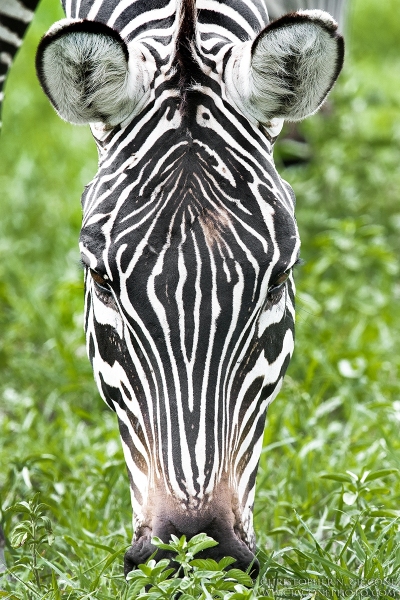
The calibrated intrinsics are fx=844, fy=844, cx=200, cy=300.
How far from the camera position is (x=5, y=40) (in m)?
5.29

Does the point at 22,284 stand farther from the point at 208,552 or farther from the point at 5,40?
the point at 208,552

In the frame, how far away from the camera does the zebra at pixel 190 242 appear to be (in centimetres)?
303

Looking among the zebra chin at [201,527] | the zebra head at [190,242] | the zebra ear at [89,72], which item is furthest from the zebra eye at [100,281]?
the zebra chin at [201,527]

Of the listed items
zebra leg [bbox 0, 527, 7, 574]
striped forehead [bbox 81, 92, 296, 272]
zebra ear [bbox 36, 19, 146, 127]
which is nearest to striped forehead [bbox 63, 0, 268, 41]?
zebra ear [bbox 36, 19, 146, 127]

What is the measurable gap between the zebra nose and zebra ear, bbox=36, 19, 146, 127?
63.8 inches

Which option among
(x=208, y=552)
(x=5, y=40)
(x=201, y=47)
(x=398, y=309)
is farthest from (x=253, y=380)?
(x=398, y=309)

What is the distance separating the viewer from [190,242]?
3086mm

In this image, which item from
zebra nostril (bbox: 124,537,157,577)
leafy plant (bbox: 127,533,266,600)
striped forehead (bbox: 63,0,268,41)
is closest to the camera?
leafy plant (bbox: 127,533,266,600)

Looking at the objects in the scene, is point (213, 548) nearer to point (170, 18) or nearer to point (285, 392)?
point (170, 18)

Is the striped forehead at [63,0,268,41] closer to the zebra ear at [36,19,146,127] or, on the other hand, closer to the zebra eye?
the zebra ear at [36,19,146,127]

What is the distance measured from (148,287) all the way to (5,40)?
2.90 meters

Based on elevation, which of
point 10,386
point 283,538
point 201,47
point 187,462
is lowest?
point 10,386

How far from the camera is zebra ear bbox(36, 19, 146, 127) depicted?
3.13 meters

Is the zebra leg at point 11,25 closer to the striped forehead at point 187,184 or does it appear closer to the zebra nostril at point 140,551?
the striped forehead at point 187,184
